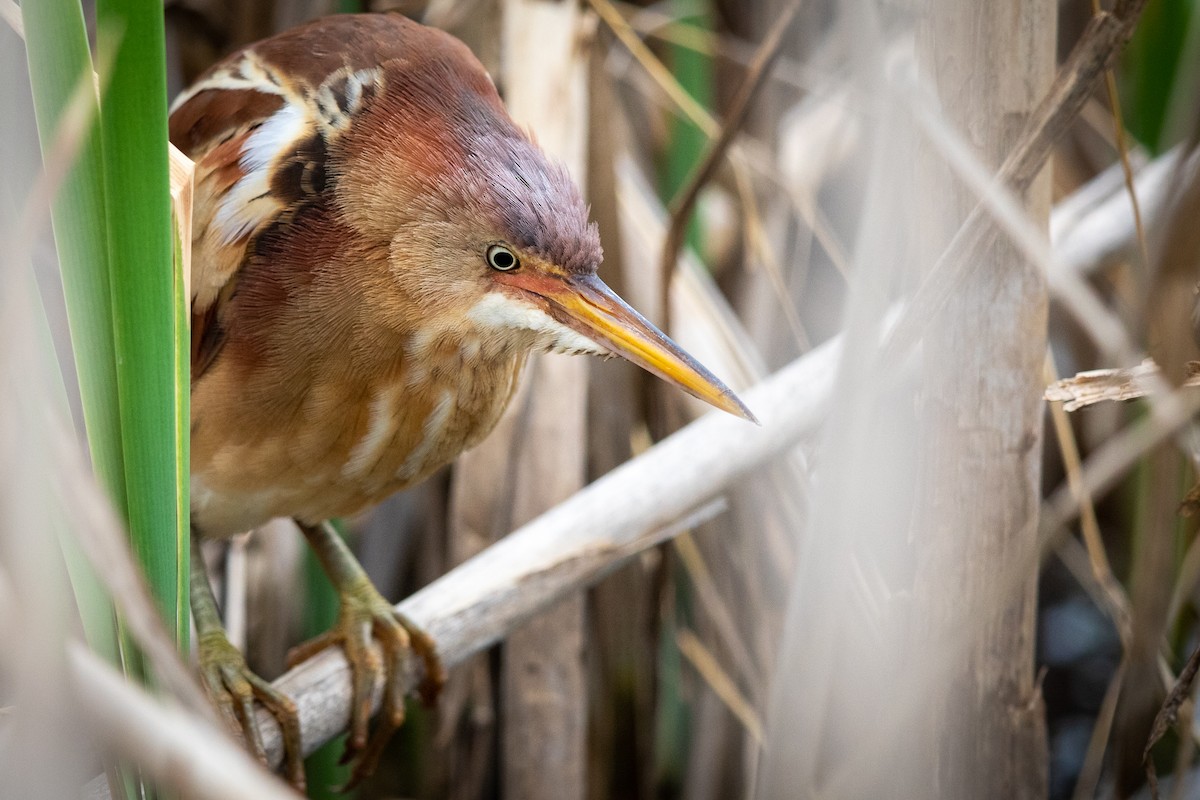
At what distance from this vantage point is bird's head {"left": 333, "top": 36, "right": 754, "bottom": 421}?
3.10ft

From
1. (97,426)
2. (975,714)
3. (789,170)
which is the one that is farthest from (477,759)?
(789,170)

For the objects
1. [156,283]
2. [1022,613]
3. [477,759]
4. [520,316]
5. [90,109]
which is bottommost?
[477,759]

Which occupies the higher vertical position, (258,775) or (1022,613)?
(258,775)

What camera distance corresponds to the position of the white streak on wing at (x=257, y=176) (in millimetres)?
1068

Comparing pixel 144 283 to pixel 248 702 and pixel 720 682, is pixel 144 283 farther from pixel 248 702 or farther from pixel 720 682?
pixel 720 682

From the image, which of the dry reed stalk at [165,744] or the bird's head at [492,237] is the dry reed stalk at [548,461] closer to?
the bird's head at [492,237]

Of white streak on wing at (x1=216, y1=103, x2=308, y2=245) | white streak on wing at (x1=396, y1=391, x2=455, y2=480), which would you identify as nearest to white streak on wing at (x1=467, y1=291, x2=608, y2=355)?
white streak on wing at (x1=396, y1=391, x2=455, y2=480)

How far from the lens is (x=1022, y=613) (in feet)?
3.51

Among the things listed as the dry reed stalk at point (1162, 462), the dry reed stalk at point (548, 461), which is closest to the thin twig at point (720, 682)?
the dry reed stalk at point (548, 461)

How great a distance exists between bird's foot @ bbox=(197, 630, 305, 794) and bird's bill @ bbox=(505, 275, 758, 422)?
0.53 meters

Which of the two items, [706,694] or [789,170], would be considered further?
[789,170]

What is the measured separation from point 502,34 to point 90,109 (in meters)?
1.18

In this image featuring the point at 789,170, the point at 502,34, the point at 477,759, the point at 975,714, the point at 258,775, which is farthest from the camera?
the point at 789,170

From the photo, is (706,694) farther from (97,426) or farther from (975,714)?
(97,426)
